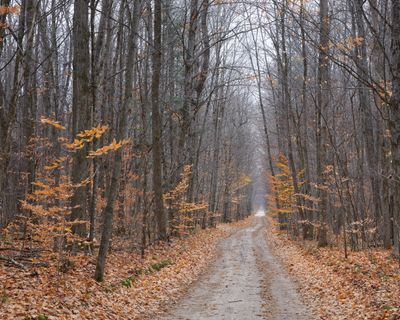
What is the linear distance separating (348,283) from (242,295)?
9.16 ft

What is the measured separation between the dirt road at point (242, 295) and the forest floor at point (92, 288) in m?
0.54

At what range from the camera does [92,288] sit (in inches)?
351

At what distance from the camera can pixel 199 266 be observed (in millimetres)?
14617

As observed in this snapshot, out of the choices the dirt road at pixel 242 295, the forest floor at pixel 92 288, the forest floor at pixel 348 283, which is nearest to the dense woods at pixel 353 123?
the forest floor at pixel 348 283

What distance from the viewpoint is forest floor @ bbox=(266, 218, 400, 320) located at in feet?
26.7

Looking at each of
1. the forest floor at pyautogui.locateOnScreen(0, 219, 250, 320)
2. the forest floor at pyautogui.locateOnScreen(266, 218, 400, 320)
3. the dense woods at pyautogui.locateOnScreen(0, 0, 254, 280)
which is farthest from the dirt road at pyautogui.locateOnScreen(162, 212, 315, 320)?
the dense woods at pyautogui.locateOnScreen(0, 0, 254, 280)

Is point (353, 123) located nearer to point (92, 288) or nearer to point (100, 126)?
point (100, 126)

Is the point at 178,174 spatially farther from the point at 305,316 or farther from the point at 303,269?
the point at 305,316

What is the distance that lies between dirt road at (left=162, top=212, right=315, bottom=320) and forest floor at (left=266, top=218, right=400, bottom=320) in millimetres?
432

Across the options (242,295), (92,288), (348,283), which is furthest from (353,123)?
(92,288)

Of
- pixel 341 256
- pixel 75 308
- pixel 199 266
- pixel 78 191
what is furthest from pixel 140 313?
pixel 341 256

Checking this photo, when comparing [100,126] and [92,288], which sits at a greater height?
[100,126]

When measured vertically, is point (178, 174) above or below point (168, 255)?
above

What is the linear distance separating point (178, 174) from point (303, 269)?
7561 millimetres
